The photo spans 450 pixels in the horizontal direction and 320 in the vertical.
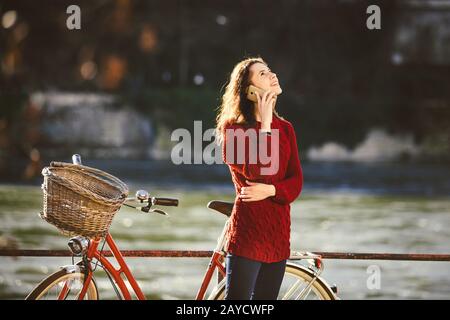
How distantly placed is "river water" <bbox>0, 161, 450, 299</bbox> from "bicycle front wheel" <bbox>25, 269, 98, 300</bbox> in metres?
7.41

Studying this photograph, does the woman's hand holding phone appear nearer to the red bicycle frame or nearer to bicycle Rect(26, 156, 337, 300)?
bicycle Rect(26, 156, 337, 300)

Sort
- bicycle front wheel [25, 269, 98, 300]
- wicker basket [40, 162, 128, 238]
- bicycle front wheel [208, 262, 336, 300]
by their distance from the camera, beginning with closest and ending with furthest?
wicker basket [40, 162, 128, 238] → bicycle front wheel [25, 269, 98, 300] → bicycle front wheel [208, 262, 336, 300]

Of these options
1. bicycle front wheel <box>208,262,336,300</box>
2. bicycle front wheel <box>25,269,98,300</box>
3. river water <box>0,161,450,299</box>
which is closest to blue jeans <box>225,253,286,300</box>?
bicycle front wheel <box>208,262,336,300</box>

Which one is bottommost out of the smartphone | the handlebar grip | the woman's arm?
the handlebar grip

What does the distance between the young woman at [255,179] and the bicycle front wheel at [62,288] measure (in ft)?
1.87

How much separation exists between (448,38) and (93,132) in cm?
1078

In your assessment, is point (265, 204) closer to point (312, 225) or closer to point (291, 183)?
point (291, 183)

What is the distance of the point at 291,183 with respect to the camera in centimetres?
351

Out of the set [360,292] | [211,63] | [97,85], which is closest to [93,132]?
[97,85]

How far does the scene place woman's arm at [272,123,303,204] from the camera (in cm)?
348

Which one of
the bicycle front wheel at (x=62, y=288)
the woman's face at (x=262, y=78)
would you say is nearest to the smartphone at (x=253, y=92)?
the woman's face at (x=262, y=78)

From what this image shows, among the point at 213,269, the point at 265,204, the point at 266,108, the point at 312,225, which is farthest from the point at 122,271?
the point at 312,225

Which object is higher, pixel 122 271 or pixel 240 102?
pixel 240 102

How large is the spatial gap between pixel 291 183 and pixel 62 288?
95 cm
